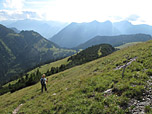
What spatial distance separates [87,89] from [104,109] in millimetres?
5156

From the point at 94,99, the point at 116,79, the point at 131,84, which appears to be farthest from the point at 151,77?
the point at 94,99

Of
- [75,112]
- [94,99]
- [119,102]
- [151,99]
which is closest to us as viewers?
[151,99]

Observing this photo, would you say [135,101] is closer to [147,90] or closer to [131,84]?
[147,90]

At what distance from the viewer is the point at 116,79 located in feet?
49.9

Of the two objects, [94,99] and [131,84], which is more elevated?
[131,84]

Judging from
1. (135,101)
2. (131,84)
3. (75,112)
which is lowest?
(75,112)

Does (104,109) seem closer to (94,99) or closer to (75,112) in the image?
(94,99)

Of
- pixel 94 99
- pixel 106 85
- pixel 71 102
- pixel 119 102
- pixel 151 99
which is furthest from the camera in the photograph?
pixel 106 85

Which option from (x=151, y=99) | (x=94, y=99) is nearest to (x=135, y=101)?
(x=151, y=99)

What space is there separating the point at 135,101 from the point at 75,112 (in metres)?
5.84

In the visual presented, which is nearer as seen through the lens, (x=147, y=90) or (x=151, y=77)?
(x=147, y=90)

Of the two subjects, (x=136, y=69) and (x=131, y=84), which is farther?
(x=136, y=69)

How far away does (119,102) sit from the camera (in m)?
10.6

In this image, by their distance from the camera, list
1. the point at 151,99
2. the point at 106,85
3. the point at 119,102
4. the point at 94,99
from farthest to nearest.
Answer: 1. the point at 106,85
2. the point at 94,99
3. the point at 119,102
4. the point at 151,99
